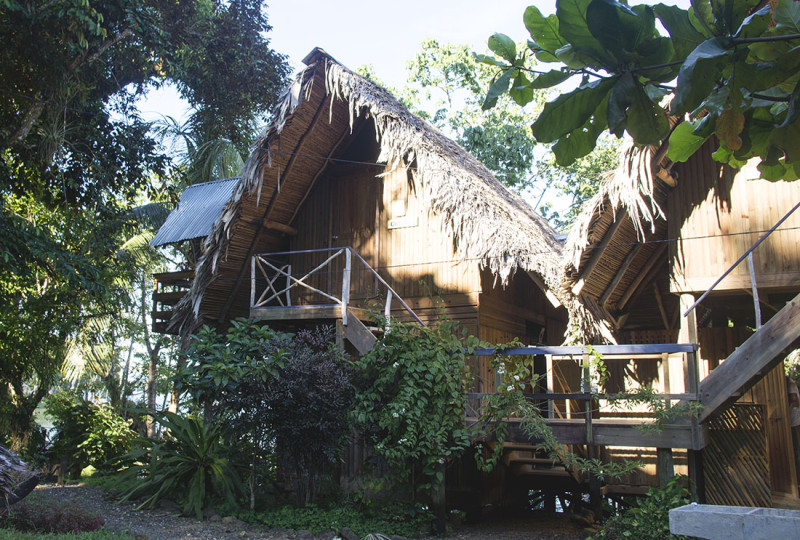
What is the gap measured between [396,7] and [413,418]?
24.1ft

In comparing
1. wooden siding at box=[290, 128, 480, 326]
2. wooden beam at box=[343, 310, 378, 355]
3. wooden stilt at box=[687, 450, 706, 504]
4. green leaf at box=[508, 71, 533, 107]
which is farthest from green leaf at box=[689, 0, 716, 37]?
wooden siding at box=[290, 128, 480, 326]

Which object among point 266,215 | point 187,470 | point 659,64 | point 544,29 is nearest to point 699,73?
point 659,64

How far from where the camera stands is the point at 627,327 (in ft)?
32.6

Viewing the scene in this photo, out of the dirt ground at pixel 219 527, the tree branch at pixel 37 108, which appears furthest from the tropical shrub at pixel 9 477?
the tree branch at pixel 37 108

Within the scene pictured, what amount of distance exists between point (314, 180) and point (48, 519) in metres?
6.23

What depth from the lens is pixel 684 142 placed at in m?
2.20

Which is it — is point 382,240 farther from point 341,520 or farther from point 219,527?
point 219,527

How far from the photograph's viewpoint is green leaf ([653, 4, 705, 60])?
171 centimetres

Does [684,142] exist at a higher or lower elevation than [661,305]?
lower

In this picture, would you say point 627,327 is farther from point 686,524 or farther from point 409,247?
point 686,524

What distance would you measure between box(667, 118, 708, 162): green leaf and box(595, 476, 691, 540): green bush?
469 centimetres

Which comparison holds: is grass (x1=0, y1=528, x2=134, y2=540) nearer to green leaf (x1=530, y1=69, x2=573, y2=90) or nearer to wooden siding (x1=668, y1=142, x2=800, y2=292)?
green leaf (x1=530, y1=69, x2=573, y2=90)

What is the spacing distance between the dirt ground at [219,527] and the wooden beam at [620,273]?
9.31 feet

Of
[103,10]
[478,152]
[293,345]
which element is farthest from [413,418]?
[478,152]
